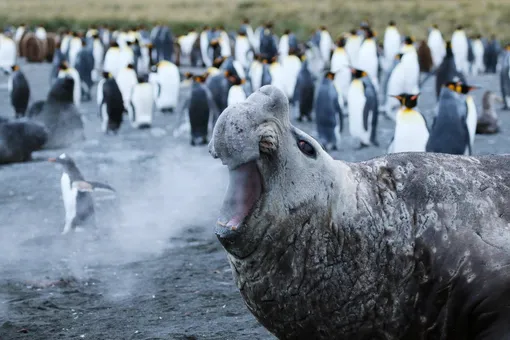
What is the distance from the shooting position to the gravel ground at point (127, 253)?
5.52 meters

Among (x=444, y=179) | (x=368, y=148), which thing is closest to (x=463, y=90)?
(x=368, y=148)

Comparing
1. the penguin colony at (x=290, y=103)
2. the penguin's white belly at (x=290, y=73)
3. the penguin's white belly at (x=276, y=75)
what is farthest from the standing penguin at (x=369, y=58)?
the penguin's white belly at (x=276, y=75)

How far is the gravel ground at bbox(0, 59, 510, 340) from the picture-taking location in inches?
217

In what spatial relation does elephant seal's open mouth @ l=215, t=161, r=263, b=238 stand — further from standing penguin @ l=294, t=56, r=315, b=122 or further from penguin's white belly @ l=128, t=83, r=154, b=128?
standing penguin @ l=294, t=56, r=315, b=122

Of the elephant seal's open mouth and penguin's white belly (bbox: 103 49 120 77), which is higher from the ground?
the elephant seal's open mouth

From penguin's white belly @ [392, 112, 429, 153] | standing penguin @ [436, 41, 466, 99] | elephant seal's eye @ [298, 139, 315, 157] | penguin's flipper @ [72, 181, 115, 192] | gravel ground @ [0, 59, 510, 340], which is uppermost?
elephant seal's eye @ [298, 139, 315, 157]

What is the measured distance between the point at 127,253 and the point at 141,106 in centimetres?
966

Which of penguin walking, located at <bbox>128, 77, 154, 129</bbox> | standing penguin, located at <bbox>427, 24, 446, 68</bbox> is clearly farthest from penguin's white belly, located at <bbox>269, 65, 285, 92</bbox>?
standing penguin, located at <bbox>427, 24, 446, 68</bbox>

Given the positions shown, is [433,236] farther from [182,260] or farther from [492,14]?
[492,14]

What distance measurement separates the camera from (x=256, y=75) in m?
20.8

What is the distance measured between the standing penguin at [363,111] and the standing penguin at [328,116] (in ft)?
0.91

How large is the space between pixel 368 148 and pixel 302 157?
11.7m

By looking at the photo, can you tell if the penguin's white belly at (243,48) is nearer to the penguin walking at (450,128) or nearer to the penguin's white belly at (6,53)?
the penguin's white belly at (6,53)

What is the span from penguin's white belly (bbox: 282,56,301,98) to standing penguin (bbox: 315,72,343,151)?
596 cm
